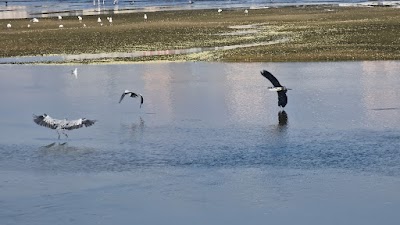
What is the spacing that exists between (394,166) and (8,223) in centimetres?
604

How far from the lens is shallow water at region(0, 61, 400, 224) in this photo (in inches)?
460

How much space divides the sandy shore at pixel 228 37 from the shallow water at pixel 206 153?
655 centimetres

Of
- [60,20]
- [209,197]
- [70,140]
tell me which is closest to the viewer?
[209,197]

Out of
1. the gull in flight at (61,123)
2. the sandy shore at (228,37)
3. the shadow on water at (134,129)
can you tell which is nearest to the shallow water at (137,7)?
the sandy shore at (228,37)

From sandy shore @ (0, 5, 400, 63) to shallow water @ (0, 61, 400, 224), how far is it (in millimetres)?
6549

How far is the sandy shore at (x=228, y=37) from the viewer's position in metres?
32.1

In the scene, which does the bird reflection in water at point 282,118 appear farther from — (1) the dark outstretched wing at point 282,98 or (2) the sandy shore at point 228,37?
(2) the sandy shore at point 228,37

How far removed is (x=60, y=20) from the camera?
199 feet

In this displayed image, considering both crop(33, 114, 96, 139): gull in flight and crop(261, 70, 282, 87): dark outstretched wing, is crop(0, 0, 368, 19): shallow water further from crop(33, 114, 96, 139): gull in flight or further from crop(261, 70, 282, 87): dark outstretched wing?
crop(33, 114, 96, 139): gull in flight

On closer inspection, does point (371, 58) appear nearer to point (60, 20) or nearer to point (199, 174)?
point (199, 174)

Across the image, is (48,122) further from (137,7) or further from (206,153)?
(137,7)

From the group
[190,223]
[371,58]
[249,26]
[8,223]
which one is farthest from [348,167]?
[249,26]

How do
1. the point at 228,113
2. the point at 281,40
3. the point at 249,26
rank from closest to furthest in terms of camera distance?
the point at 228,113 < the point at 281,40 < the point at 249,26

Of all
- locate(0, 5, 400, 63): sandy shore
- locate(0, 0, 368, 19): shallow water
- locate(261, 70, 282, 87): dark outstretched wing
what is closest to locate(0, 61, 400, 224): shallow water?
locate(261, 70, 282, 87): dark outstretched wing
